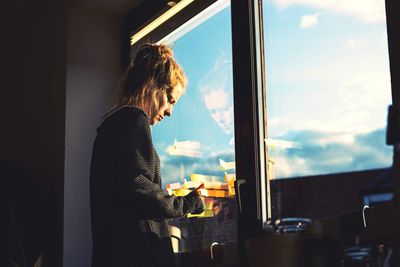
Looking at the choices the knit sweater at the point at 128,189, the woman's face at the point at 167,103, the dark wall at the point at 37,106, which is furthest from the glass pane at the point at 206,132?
the dark wall at the point at 37,106

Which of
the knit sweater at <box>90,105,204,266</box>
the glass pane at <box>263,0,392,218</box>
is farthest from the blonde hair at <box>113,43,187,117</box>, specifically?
the glass pane at <box>263,0,392,218</box>

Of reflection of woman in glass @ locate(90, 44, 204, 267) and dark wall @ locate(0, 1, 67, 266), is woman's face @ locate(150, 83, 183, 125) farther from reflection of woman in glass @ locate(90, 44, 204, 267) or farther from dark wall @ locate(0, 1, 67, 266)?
dark wall @ locate(0, 1, 67, 266)

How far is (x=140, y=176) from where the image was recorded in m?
1.71

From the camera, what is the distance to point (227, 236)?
7.26 feet

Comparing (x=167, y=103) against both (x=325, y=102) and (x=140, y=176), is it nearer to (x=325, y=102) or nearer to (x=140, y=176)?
(x=140, y=176)

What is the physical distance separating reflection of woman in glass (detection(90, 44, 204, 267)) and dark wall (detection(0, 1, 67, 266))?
1.23 m

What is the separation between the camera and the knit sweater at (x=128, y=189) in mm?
1699

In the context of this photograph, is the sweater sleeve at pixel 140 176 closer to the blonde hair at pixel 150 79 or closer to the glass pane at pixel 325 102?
the blonde hair at pixel 150 79

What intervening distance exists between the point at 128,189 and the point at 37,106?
1767 mm

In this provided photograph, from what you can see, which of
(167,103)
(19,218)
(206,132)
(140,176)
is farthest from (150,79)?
(19,218)

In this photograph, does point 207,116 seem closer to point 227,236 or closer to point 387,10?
point 227,236

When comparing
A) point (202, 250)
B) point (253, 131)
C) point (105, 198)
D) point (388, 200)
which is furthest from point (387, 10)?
point (202, 250)

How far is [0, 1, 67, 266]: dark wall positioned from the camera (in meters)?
2.99

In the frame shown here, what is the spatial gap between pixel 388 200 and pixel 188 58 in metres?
1.34
